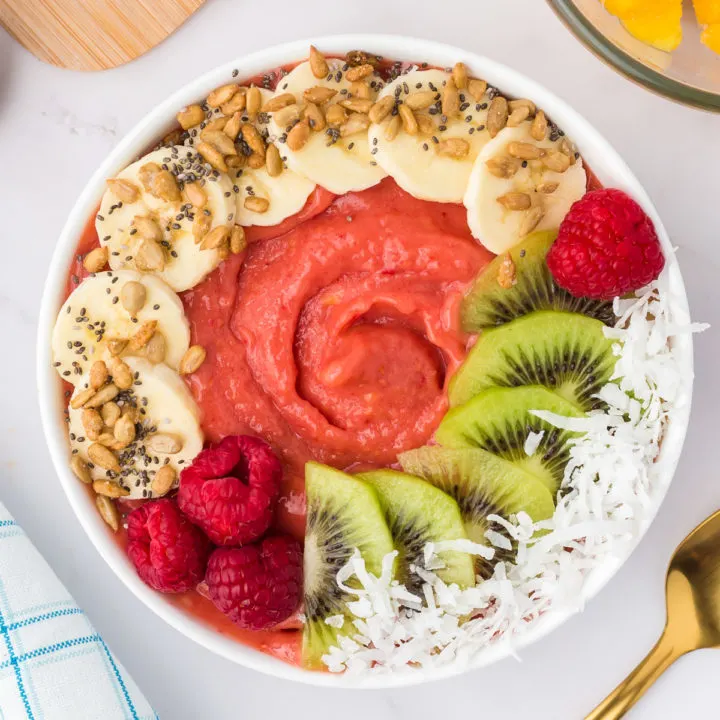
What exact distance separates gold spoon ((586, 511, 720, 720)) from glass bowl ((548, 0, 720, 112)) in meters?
1.08

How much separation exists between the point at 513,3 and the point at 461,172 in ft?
1.85

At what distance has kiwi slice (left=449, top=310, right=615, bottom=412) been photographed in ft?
6.95

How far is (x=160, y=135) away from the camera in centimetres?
221

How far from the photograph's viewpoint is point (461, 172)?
84.5 inches

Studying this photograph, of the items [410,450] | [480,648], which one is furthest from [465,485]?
[480,648]

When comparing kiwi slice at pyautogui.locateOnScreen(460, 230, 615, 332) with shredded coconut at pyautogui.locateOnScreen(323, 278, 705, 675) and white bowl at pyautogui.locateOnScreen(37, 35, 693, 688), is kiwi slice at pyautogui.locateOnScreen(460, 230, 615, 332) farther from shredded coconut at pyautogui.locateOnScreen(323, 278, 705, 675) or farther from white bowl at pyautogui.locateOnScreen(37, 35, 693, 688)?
white bowl at pyautogui.locateOnScreen(37, 35, 693, 688)

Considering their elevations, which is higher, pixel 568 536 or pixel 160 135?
pixel 160 135

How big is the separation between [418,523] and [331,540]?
19 centimetres

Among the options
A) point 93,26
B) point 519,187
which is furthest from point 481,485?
point 93,26

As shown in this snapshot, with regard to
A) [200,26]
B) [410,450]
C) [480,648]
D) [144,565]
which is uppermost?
[200,26]

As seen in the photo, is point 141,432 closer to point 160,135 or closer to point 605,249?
point 160,135

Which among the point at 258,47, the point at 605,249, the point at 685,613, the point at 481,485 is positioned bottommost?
the point at 685,613

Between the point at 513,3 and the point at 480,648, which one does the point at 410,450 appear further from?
the point at 513,3

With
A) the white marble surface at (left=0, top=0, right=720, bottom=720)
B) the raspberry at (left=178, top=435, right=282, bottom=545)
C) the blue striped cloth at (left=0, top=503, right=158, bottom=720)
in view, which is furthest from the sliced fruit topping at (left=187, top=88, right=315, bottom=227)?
the blue striped cloth at (left=0, top=503, right=158, bottom=720)
